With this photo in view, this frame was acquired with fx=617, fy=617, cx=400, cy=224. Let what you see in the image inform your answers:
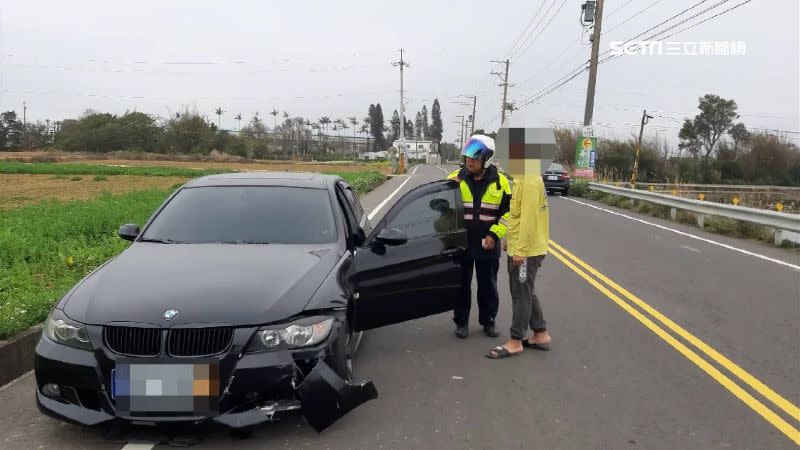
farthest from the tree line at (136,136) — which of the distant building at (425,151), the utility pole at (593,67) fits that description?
the utility pole at (593,67)

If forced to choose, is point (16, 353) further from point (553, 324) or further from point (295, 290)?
point (553, 324)

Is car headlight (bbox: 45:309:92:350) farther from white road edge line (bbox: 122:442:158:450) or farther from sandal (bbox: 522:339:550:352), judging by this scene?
sandal (bbox: 522:339:550:352)

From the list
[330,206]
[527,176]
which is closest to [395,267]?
[330,206]

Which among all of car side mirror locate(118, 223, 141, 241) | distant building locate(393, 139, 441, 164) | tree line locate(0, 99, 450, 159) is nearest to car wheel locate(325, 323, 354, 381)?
car side mirror locate(118, 223, 141, 241)

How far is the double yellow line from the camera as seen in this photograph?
3990mm

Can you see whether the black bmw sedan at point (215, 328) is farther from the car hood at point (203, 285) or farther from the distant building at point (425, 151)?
the distant building at point (425, 151)

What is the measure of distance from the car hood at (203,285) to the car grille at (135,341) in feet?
0.18

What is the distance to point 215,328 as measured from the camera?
3252mm

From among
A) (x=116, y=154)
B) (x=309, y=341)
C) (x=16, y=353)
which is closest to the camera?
(x=309, y=341)

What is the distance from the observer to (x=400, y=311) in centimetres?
499

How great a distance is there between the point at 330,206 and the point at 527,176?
5.32 feet

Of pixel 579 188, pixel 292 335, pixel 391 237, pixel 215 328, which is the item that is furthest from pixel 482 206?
pixel 579 188

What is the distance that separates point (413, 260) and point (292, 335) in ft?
5.92

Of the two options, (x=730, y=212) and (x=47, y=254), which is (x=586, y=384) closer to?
(x=47, y=254)
